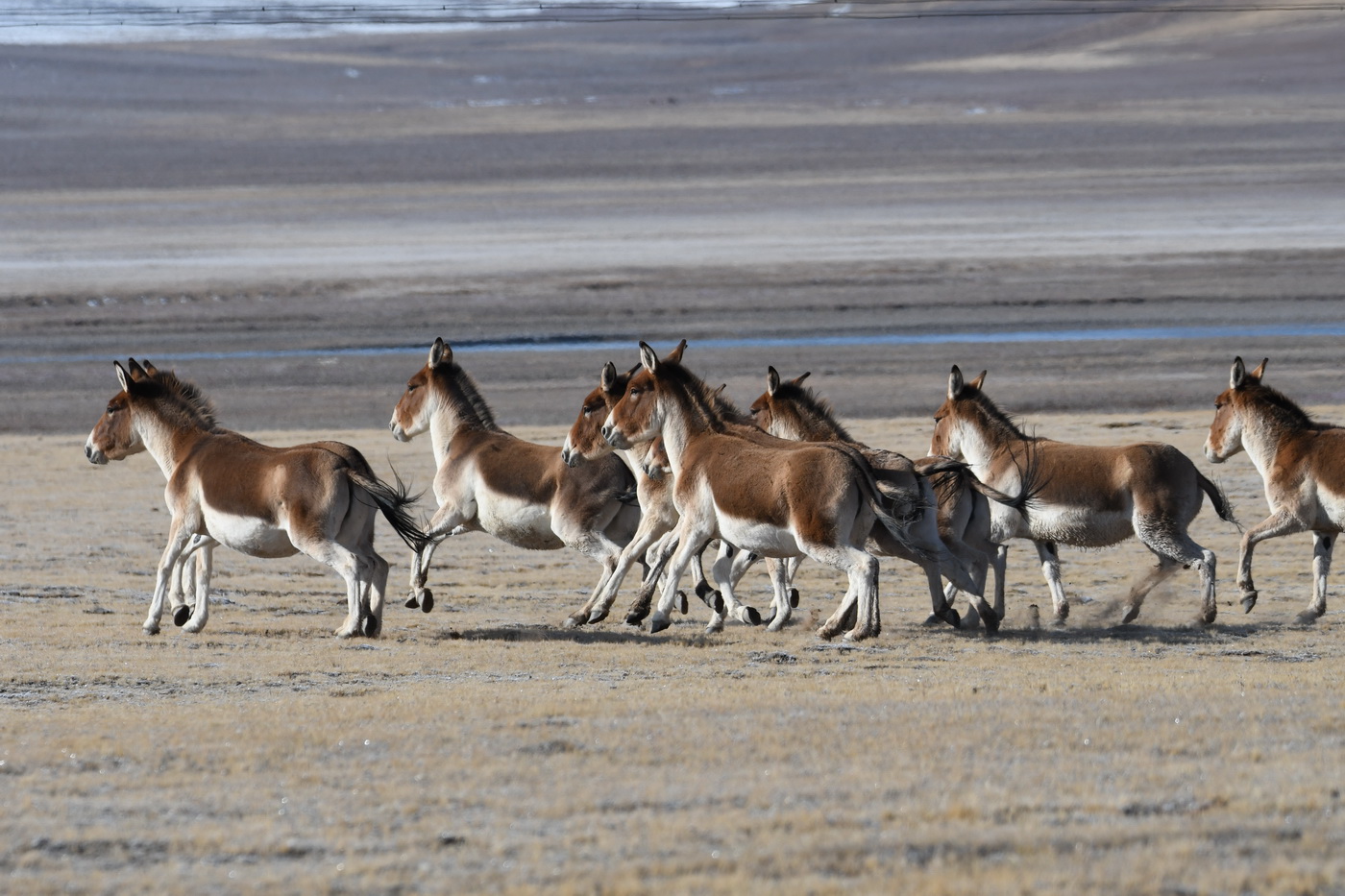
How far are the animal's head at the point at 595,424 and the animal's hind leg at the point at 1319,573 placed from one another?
4889 millimetres

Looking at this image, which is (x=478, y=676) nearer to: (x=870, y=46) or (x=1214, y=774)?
(x=1214, y=774)

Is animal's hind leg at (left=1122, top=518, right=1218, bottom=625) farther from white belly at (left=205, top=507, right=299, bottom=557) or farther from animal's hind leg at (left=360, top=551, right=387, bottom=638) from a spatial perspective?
white belly at (left=205, top=507, right=299, bottom=557)

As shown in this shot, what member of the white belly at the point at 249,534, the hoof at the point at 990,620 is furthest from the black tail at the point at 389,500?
the hoof at the point at 990,620

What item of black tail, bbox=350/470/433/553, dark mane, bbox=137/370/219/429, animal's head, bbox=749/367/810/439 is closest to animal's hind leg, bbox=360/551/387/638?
black tail, bbox=350/470/433/553

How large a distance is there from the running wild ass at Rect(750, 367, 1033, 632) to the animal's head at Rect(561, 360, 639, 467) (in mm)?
1139

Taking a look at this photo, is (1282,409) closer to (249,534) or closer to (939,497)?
(939,497)

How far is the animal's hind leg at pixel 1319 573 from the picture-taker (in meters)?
12.4

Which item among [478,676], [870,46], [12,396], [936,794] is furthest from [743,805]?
[870,46]

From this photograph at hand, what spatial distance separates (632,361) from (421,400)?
1203 cm

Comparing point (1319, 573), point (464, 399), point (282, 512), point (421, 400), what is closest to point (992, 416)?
point (1319, 573)

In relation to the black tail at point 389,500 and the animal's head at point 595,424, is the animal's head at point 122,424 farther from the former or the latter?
the animal's head at point 595,424

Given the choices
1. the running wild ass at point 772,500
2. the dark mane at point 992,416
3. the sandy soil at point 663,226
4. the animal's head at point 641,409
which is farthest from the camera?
the sandy soil at point 663,226

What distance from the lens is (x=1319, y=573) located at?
12742 millimetres

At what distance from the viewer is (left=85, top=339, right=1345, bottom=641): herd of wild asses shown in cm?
1170
